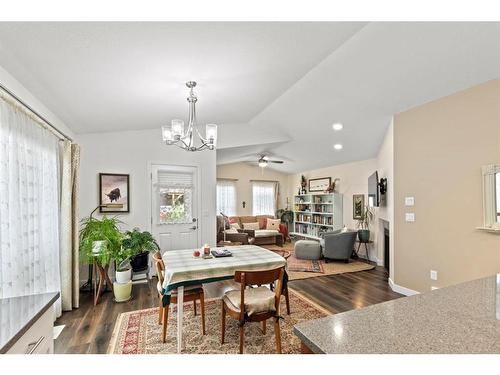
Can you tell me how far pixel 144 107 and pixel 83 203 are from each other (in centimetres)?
192

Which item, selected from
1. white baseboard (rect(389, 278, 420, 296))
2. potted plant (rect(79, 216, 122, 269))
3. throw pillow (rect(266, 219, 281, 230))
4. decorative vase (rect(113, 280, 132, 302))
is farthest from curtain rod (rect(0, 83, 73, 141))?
throw pillow (rect(266, 219, 281, 230))

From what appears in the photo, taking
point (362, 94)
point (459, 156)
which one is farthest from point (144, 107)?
point (459, 156)

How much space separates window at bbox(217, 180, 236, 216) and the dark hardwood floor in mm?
3988

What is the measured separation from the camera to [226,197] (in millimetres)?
7859

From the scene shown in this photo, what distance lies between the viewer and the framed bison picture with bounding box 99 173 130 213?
12.7 ft

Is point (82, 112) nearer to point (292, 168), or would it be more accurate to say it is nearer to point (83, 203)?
point (83, 203)

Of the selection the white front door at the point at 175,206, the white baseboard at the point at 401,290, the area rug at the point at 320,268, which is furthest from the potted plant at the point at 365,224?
the white front door at the point at 175,206

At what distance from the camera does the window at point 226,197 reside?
25.5ft

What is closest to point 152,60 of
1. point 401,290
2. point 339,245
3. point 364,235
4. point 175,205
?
point 175,205

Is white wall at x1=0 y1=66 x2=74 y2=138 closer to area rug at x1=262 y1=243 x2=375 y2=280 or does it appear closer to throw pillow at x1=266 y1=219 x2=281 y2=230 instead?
area rug at x1=262 y1=243 x2=375 y2=280

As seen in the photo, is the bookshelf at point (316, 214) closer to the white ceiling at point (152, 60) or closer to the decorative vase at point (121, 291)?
the white ceiling at point (152, 60)

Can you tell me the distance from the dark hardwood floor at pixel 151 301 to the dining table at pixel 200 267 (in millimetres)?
774

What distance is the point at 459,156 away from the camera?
9.30 feet

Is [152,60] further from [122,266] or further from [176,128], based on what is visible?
[122,266]
